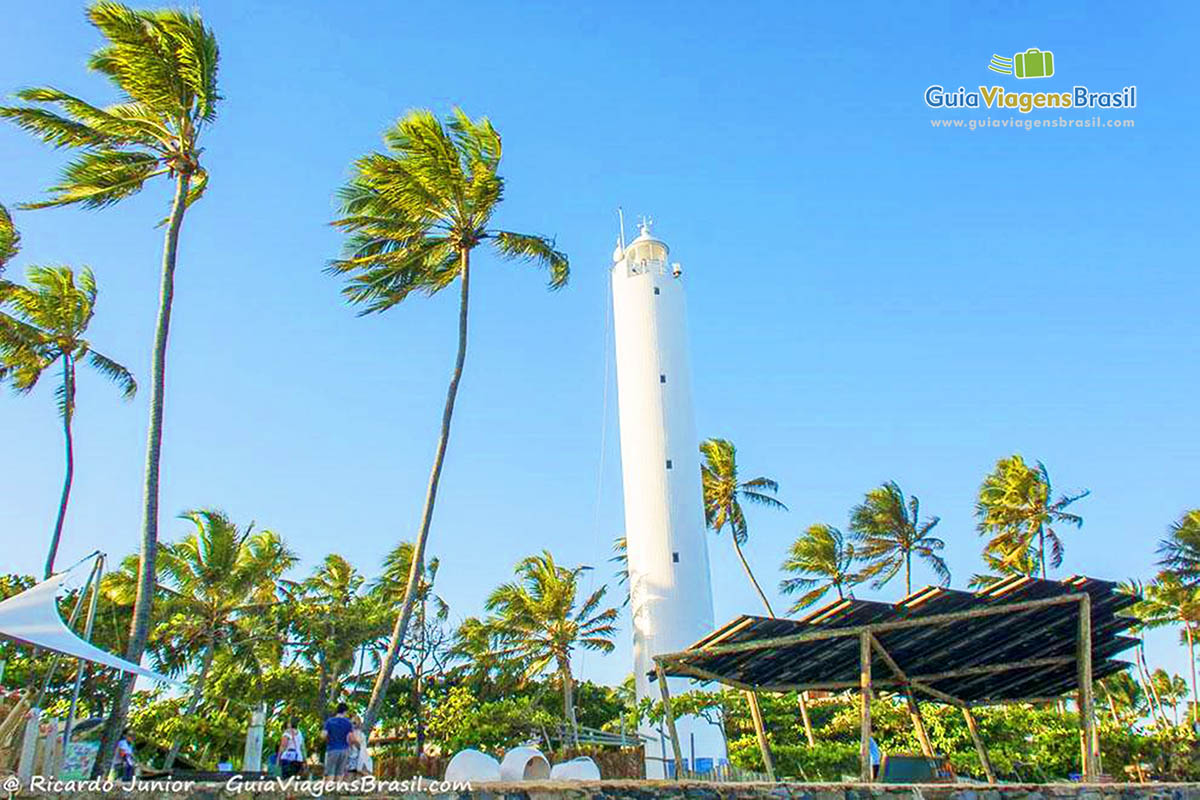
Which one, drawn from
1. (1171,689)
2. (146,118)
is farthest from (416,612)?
(1171,689)

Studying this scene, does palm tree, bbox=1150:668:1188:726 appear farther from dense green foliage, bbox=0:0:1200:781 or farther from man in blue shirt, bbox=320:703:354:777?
man in blue shirt, bbox=320:703:354:777

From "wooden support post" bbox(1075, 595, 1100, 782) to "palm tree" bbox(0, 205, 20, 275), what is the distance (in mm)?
21621

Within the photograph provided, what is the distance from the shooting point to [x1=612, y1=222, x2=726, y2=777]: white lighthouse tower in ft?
85.2

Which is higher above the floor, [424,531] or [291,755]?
[424,531]

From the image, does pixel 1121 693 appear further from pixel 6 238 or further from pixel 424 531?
pixel 6 238

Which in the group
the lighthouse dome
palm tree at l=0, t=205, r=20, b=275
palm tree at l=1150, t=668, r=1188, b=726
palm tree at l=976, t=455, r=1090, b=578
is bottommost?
palm tree at l=1150, t=668, r=1188, b=726

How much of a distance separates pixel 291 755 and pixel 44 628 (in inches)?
169

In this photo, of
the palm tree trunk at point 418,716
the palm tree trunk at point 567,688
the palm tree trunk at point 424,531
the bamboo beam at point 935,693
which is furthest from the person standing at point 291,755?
the palm tree trunk at point 567,688

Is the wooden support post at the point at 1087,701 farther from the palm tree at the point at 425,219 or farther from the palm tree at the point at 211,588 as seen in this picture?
the palm tree at the point at 211,588

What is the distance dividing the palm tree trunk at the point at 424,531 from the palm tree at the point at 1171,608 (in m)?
28.6

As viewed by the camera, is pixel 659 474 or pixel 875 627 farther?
→ pixel 659 474

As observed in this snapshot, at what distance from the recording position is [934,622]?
9656 mm

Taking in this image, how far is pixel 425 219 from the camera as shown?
59.1ft

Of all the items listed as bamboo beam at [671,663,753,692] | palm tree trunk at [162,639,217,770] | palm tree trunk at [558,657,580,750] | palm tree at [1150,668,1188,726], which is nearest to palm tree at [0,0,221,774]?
bamboo beam at [671,663,753,692]
